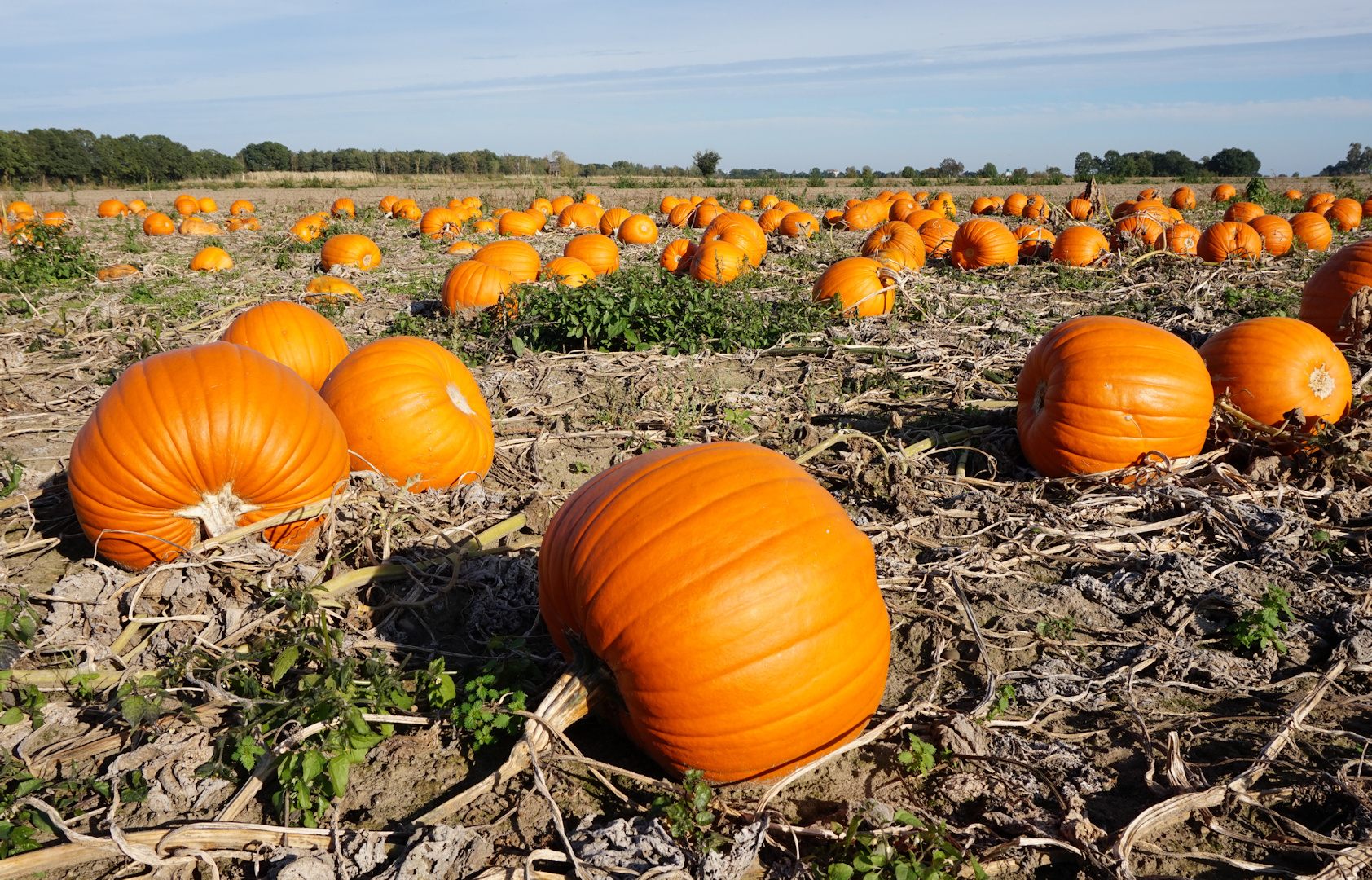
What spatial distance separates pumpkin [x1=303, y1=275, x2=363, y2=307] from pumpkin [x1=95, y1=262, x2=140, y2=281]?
3.67 m

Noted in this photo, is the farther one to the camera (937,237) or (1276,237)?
(937,237)

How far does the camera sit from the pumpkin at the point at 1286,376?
476cm

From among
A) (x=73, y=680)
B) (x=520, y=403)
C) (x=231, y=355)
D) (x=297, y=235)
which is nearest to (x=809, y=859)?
(x=73, y=680)

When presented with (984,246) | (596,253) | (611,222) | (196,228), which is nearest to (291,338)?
(596,253)

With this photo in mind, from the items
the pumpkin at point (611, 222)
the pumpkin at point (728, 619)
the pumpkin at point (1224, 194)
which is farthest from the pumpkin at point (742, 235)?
the pumpkin at point (1224, 194)

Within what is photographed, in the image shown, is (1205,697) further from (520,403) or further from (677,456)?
(520,403)

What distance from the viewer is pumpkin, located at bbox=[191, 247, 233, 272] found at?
1266 centimetres

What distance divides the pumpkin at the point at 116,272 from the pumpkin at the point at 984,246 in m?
12.7

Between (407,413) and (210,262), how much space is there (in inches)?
424

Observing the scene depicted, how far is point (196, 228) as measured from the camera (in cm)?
1873

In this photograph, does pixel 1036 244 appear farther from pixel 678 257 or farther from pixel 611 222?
pixel 611 222

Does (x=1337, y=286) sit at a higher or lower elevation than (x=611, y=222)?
lower

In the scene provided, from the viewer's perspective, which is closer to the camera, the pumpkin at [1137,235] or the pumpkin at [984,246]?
the pumpkin at [984,246]

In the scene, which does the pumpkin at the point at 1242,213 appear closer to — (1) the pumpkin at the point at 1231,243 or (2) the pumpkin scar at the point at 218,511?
(1) the pumpkin at the point at 1231,243
